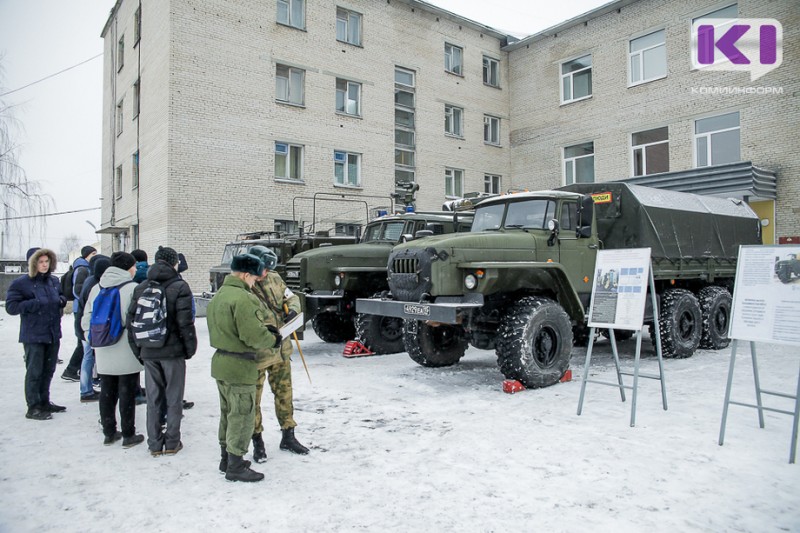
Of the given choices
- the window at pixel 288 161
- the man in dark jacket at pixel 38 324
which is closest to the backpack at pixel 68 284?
the man in dark jacket at pixel 38 324

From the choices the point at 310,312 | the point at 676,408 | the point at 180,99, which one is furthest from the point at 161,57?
the point at 676,408

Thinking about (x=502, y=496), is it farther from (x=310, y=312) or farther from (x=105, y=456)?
(x=310, y=312)

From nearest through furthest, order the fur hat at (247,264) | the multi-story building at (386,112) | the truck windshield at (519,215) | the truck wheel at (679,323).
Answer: the fur hat at (247,264) → the truck windshield at (519,215) → the truck wheel at (679,323) → the multi-story building at (386,112)

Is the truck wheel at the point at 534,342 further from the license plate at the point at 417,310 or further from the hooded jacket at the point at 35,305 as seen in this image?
the hooded jacket at the point at 35,305

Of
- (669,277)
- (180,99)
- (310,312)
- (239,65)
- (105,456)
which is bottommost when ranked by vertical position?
(105,456)

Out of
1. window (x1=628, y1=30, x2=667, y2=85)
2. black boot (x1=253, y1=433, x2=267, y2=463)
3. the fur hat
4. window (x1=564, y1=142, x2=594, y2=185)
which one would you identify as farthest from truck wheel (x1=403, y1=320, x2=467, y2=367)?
window (x1=628, y1=30, x2=667, y2=85)

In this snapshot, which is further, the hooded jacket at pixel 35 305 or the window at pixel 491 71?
the window at pixel 491 71

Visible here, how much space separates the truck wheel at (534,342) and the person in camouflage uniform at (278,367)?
2.97 m

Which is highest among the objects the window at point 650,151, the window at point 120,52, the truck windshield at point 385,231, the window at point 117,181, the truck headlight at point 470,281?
the window at point 120,52

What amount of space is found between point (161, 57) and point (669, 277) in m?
15.8

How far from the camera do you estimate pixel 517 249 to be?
23.9 ft

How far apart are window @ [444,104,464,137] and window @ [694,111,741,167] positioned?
9035 millimetres

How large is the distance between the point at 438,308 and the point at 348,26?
17.3m

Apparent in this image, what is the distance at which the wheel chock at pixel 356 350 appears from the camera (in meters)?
9.41
